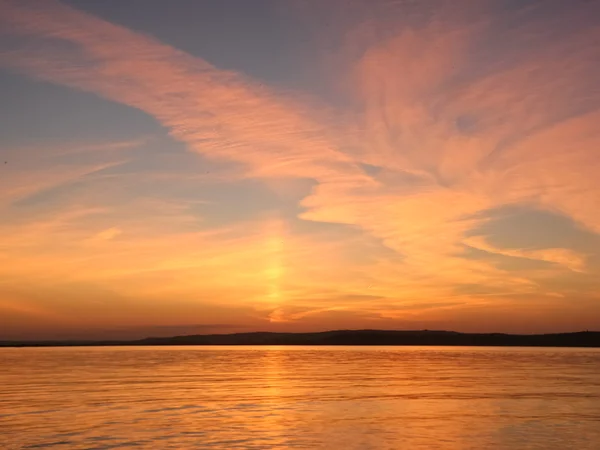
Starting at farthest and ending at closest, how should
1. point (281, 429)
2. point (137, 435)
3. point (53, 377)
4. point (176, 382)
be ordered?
1. point (53, 377)
2. point (176, 382)
3. point (281, 429)
4. point (137, 435)

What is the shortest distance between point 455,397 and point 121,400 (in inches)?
936

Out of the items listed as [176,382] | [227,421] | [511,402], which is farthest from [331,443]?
[176,382]

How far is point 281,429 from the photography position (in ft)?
117

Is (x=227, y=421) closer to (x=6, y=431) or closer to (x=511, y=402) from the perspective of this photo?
(x=6, y=431)

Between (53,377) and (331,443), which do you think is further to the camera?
(53,377)

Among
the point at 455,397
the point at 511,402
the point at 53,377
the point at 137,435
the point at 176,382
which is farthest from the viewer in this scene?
the point at 53,377

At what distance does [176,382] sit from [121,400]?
731 inches

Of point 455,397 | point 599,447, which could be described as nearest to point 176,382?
point 455,397

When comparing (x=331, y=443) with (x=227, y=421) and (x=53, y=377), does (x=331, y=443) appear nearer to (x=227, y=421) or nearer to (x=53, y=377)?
(x=227, y=421)

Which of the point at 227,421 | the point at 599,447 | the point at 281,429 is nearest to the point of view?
the point at 599,447

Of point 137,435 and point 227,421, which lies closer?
point 137,435

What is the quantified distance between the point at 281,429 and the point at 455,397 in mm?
20235

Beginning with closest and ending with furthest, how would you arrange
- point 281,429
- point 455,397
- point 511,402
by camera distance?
1. point 281,429
2. point 511,402
3. point 455,397

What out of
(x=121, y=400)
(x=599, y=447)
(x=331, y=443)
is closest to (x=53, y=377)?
(x=121, y=400)
